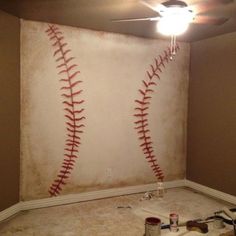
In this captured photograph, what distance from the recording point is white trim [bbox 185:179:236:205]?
3.45 meters

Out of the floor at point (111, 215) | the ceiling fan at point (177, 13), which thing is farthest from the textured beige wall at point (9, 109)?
the ceiling fan at point (177, 13)

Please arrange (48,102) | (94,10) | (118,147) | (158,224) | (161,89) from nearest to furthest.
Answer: (158,224), (94,10), (48,102), (118,147), (161,89)

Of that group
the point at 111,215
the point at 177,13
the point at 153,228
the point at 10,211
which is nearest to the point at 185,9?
the point at 177,13

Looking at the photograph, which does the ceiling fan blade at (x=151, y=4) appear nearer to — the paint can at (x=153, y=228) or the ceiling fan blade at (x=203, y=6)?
the ceiling fan blade at (x=203, y=6)

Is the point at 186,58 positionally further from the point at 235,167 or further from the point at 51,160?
the point at 51,160

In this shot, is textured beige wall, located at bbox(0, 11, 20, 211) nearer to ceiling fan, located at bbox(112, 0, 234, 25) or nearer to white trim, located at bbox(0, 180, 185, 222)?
white trim, located at bbox(0, 180, 185, 222)

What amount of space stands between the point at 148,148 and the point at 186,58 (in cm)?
143

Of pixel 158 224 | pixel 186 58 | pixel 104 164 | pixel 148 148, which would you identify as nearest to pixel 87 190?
pixel 104 164

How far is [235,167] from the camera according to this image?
3.39m

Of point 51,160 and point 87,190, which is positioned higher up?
point 51,160

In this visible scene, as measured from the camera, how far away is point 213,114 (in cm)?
369

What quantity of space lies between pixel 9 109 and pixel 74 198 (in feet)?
4.28

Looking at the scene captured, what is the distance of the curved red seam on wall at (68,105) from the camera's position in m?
3.22

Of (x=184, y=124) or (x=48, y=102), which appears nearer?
(x=48, y=102)
